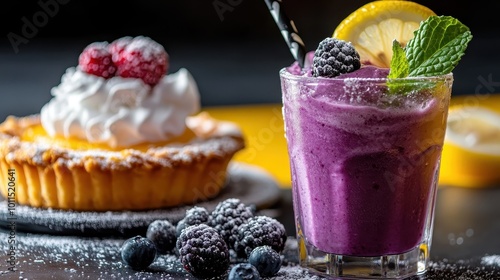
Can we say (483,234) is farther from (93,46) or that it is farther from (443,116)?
(93,46)

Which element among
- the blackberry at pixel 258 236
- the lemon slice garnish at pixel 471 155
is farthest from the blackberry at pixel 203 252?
the lemon slice garnish at pixel 471 155

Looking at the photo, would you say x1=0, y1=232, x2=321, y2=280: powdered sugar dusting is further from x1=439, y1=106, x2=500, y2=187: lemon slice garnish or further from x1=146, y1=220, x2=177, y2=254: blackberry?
x1=439, y1=106, x2=500, y2=187: lemon slice garnish

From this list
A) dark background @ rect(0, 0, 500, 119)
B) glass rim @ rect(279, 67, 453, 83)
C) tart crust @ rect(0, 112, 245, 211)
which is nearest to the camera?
glass rim @ rect(279, 67, 453, 83)

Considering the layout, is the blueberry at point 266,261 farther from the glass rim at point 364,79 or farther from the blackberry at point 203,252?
the glass rim at point 364,79

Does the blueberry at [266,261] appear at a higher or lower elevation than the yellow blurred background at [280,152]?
higher

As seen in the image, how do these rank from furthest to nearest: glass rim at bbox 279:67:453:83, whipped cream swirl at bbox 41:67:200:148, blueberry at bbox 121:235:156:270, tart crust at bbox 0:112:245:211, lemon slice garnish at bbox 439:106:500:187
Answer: lemon slice garnish at bbox 439:106:500:187 → whipped cream swirl at bbox 41:67:200:148 → tart crust at bbox 0:112:245:211 → blueberry at bbox 121:235:156:270 → glass rim at bbox 279:67:453:83

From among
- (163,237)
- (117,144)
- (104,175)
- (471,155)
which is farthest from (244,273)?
(471,155)

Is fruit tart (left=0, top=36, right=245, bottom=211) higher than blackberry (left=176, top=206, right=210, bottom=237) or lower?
higher

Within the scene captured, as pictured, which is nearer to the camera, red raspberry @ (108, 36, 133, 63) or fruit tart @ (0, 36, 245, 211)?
fruit tart @ (0, 36, 245, 211)

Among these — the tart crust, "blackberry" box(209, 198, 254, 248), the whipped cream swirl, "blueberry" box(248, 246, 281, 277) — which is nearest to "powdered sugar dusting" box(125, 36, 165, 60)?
the whipped cream swirl
